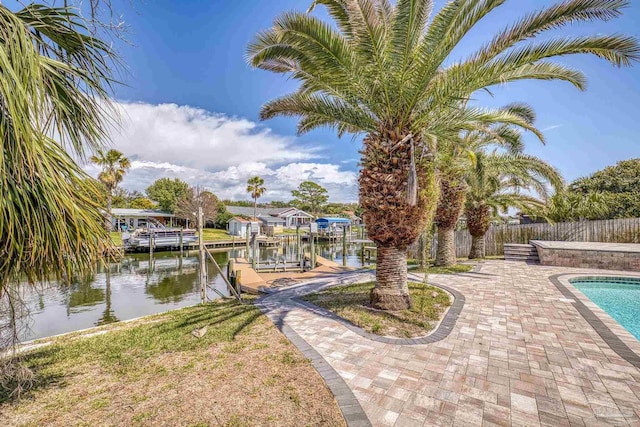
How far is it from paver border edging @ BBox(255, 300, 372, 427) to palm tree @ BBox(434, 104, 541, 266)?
733 cm

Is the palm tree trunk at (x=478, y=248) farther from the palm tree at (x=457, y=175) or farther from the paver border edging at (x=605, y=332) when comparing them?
the paver border edging at (x=605, y=332)

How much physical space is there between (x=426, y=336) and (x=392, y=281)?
1.48m

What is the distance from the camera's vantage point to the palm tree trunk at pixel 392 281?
6.11m

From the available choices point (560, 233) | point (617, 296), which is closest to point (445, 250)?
point (617, 296)

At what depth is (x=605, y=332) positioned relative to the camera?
4895 mm

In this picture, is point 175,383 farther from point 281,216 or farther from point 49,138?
point 281,216

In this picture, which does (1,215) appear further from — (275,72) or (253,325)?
(275,72)

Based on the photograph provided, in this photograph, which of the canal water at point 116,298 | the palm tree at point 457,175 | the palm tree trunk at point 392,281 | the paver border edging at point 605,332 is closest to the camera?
the paver border edging at point 605,332

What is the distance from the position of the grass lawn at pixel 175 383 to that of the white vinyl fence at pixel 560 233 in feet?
49.4

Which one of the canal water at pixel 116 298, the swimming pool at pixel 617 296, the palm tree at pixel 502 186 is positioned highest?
the palm tree at pixel 502 186

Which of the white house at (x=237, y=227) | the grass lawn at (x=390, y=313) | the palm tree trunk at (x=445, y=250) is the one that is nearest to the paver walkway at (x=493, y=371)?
the grass lawn at (x=390, y=313)

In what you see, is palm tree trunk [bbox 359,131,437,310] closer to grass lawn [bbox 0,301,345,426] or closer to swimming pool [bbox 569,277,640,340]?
grass lawn [bbox 0,301,345,426]

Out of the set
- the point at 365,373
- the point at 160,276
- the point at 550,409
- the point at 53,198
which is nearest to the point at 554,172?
the point at 550,409

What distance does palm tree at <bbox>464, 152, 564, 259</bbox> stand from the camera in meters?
11.4
